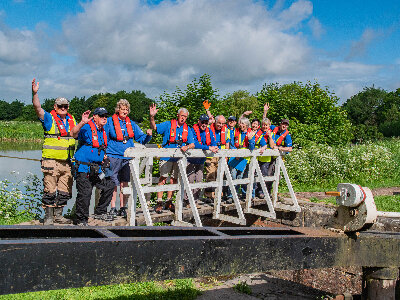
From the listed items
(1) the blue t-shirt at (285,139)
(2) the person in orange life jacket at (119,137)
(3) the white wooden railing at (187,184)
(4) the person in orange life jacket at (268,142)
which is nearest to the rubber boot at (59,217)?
(2) the person in orange life jacket at (119,137)

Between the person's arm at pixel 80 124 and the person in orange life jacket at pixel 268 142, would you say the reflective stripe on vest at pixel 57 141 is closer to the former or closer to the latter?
the person's arm at pixel 80 124

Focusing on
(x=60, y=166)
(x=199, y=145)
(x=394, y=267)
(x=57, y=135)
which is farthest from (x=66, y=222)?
(x=394, y=267)

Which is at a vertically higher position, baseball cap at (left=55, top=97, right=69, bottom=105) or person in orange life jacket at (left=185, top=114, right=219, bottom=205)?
baseball cap at (left=55, top=97, right=69, bottom=105)

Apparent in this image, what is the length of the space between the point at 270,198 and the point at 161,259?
261 inches

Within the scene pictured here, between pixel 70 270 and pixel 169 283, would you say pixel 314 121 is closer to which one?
pixel 169 283

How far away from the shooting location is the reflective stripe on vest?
6121 millimetres

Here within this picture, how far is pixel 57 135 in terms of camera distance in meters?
6.16

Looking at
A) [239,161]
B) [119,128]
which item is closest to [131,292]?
[119,128]

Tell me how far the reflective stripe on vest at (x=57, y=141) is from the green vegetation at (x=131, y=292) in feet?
6.21

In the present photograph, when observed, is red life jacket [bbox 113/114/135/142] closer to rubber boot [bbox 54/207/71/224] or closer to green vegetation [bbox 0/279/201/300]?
rubber boot [bbox 54/207/71/224]

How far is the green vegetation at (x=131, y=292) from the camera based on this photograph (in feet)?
17.4

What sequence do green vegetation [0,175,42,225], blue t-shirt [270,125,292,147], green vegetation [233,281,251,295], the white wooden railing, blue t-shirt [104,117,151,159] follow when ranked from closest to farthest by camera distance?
1. the white wooden railing
2. blue t-shirt [104,117,151,159]
3. green vegetation [233,281,251,295]
4. green vegetation [0,175,42,225]
5. blue t-shirt [270,125,292,147]

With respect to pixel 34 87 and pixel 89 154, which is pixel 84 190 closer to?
pixel 89 154

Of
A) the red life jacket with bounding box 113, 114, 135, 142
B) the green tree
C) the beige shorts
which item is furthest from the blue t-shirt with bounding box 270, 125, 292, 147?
the green tree
